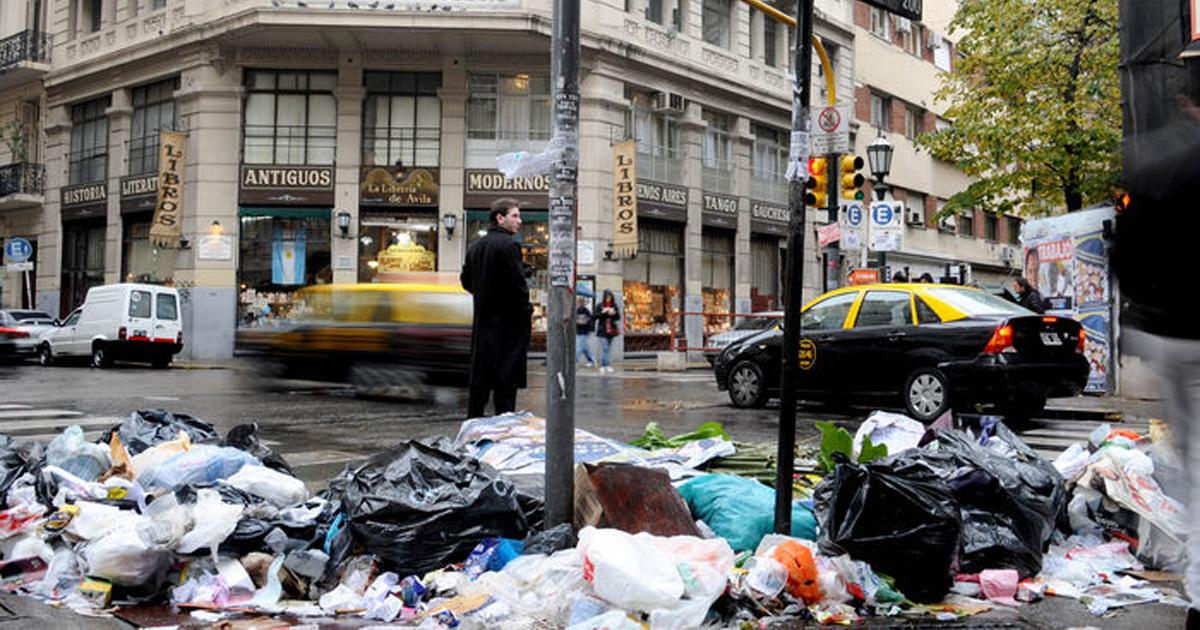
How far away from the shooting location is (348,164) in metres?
24.6

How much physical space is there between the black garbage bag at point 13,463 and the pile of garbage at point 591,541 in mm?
22

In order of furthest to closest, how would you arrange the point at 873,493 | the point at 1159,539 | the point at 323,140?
the point at 323,140
the point at 1159,539
the point at 873,493

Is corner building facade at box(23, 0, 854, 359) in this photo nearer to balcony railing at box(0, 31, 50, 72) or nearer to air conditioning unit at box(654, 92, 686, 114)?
air conditioning unit at box(654, 92, 686, 114)

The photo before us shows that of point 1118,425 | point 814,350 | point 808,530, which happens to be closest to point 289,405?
point 814,350

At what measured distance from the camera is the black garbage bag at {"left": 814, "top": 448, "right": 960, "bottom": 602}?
3.97m

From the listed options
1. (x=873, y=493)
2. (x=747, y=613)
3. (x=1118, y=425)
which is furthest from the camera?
(x=1118, y=425)

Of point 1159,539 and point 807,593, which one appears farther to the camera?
point 1159,539

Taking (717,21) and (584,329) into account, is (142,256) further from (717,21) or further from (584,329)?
(717,21)

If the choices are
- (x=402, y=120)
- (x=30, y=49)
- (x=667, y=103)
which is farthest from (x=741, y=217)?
(x=30, y=49)

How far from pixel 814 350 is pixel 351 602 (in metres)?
8.12

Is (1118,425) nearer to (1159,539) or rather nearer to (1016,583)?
(1159,539)

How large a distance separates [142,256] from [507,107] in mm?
11408

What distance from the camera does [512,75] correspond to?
25125 millimetres

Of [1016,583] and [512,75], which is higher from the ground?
[512,75]
